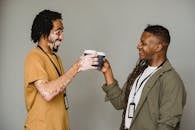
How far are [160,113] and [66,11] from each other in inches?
67.0

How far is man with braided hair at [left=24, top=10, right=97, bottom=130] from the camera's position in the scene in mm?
1951

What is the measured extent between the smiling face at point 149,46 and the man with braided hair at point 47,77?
1.17 feet

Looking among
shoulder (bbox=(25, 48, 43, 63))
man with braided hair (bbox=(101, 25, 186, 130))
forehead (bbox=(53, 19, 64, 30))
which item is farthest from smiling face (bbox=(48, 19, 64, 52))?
man with braided hair (bbox=(101, 25, 186, 130))

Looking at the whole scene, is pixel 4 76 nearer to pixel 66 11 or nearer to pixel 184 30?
pixel 66 11

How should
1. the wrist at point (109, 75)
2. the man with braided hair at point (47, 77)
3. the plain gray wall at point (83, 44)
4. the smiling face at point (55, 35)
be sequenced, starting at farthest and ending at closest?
the plain gray wall at point (83, 44) < the wrist at point (109, 75) < the smiling face at point (55, 35) < the man with braided hair at point (47, 77)

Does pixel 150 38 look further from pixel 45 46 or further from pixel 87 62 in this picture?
pixel 45 46

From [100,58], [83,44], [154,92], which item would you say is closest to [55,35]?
[100,58]

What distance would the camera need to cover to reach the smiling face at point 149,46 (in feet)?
7.11

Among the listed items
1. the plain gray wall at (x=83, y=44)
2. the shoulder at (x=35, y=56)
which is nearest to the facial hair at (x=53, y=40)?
the shoulder at (x=35, y=56)

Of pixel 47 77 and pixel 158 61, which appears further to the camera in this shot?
pixel 158 61

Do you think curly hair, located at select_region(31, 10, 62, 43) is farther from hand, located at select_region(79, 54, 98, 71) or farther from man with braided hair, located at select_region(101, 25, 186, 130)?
man with braided hair, located at select_region(101, 25, 186, 130)

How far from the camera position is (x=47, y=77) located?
1.98 metres

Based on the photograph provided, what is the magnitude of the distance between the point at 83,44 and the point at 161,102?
147cm

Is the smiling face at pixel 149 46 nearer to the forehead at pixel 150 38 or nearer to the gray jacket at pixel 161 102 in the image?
the forehead at pixel 150 38
